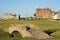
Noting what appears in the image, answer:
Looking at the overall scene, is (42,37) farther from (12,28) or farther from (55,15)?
(55,15)

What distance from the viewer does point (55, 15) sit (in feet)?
276

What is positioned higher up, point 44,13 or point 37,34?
point 37,34

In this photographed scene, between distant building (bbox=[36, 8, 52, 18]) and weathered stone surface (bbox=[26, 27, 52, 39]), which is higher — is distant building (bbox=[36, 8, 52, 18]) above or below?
below

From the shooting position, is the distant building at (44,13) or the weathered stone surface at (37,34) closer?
the weathered stone surface at (37,34)

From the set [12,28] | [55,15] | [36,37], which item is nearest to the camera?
[36,37]

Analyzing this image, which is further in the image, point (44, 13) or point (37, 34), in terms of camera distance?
point (44, 13)

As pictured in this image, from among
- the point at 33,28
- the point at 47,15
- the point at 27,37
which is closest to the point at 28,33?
the point at 27,37

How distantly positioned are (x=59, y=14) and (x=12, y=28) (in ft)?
221

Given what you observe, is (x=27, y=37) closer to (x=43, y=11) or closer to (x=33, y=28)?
(x=33, y=28)

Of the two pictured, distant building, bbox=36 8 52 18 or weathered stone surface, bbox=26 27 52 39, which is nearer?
weathered stone surface, bbox=26 27 52 39

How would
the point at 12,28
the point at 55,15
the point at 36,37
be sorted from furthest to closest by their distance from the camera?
1. the point at 55,15
2. the point at 12,28
3. the point at 36,37

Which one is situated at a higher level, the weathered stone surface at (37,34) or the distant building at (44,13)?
the weathered stone surface at (37,34)

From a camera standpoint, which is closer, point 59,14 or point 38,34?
point 38,34

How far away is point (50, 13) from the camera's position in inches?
3317
